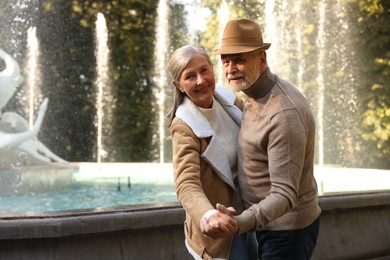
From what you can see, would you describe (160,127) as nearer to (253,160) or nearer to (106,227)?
(106,227)

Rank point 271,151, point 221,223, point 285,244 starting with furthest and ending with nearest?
point 285,244
point 271,151
point 221,223

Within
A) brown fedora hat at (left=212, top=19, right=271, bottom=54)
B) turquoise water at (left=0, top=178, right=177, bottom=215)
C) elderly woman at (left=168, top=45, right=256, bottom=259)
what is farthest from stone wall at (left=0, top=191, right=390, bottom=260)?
turquoise water at (left=0, top=178, right=177, bottom=215)

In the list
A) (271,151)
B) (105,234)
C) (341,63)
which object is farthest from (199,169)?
(341,63)

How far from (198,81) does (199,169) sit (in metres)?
0.23

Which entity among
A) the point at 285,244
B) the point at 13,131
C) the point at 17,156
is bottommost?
the point at 17,156

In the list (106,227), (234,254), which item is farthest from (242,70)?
(106,227)

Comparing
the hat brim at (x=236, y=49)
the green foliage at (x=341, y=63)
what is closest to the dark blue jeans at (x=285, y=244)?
the hat brim at (x=236, y=49)

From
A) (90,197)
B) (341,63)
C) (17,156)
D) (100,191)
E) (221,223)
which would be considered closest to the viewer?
(221,223)

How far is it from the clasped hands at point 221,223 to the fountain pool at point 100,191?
13.7 feet

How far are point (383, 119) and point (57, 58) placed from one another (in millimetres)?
6159

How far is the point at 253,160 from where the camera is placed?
2072 millimetres

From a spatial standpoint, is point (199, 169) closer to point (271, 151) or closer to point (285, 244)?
point (271, 151)

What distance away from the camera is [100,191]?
8992mm

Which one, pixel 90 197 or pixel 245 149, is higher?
pixel 245 149
